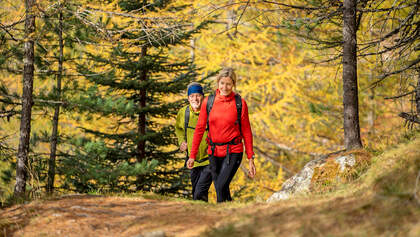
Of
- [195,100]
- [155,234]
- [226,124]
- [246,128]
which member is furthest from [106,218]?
[195,100]

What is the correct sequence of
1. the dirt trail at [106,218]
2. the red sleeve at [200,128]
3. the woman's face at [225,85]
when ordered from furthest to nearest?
the red sleeve at [200,128], the woman's face at [225,85], the dirt trail at [106,218]

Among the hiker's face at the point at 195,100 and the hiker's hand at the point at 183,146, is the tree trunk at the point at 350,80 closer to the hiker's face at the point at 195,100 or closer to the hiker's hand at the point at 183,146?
the hiker's face at the point at 195,100

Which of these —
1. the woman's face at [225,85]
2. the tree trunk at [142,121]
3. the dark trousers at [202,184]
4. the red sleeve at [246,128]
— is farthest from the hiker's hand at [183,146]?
the tree trunk at [142,121]

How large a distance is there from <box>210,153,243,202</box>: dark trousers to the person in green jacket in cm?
34

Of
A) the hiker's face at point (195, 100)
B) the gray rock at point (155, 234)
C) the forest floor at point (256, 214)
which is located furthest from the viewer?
the hiker's face at point (195, 100)

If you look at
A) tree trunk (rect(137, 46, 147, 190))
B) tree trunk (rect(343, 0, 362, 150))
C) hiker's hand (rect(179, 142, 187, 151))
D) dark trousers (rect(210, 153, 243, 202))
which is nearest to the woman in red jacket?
dark trousers (rect(210, 153, 243, 202))

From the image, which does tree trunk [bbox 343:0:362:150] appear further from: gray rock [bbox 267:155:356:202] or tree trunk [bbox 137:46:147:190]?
tree trunk [bbox 137:46:147:190]

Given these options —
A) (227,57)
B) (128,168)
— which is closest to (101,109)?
(128,168)

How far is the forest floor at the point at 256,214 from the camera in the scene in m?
2.55

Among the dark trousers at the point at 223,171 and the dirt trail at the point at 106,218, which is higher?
the dark trousers at the point at 223,171

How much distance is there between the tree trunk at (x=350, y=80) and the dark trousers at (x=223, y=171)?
2.04m

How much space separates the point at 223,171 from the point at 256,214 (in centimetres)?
148

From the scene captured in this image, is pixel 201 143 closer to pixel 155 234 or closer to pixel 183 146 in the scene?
pixel 183 146

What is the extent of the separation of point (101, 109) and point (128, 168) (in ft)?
4.27
